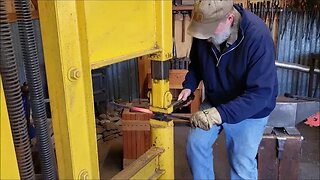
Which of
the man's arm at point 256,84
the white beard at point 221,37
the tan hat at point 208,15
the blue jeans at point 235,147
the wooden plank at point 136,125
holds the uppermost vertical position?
the tan hat at point 208,15

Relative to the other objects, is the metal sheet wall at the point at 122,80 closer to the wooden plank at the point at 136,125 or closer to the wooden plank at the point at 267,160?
the wooden plank at the point at 136,125

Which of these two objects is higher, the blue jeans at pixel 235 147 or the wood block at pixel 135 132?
the blue jeans at pixel 235 147

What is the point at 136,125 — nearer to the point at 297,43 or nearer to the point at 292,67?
the point at 292,67

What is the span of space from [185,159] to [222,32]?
161 centimetres

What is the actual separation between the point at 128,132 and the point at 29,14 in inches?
76.0

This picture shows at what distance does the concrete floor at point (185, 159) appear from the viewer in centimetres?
270

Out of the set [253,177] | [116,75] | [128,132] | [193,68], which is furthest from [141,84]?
[253,177]

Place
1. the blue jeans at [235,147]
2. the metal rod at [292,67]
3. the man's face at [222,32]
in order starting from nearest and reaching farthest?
the man's face at [222,32]
the blue jeans at [235,147]
the metal rod at [292,67]

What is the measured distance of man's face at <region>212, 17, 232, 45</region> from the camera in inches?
62.5

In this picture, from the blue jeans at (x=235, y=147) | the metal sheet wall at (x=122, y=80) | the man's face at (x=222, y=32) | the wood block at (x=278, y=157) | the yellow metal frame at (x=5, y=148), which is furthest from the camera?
the metal sheet wall at (x=122, y=80)

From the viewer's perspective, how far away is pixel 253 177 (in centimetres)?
187

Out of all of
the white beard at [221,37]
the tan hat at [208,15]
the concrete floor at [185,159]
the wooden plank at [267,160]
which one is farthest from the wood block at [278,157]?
the tan hat at [208,15]

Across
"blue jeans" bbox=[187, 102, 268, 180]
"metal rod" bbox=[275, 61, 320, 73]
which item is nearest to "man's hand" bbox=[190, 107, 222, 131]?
"blue jeans" bbox=[187, 102, 268, 180]

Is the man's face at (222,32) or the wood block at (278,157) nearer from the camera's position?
the man's face at (222,32)
